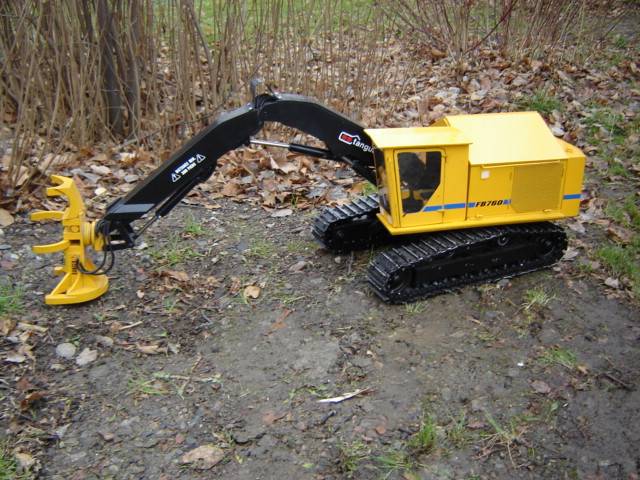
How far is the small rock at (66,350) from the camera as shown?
4277 mm

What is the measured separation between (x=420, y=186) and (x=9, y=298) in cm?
302

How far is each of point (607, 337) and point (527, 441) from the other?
1266 millimetres

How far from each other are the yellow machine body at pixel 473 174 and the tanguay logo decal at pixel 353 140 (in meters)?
0.11

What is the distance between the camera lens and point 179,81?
678 cm

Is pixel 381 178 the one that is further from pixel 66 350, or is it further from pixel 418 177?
pixel 66 350

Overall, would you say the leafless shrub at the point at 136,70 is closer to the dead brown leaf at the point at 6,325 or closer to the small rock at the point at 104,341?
the dead brown leaf at the point at 6,325

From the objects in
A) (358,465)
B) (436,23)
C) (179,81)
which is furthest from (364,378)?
(436,23)

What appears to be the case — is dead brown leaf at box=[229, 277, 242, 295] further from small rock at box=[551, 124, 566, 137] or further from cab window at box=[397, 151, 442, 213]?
small rock at box=[551, 124, 566, 137]

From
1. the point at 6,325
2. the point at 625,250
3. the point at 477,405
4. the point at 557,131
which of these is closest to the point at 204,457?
the point at 477,405

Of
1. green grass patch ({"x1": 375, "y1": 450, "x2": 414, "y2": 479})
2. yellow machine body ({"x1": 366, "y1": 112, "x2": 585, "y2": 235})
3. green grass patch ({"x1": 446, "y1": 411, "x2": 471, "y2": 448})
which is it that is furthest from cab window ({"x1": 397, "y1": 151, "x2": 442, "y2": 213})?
green grass patch ({"x1": 375, "y1": 450, "x2": 414, "y2": 479})

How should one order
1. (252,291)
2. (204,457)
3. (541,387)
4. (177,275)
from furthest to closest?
(177,275), (252,291), (541,387), (204,457)

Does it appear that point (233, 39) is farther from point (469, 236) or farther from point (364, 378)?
point (364, 378)

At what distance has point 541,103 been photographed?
8219 mm

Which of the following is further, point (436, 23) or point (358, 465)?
point (436, 23)
